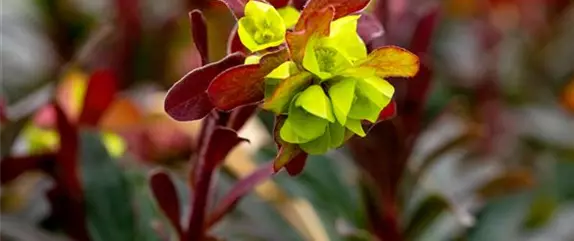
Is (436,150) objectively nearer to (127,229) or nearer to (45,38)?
(127,229)

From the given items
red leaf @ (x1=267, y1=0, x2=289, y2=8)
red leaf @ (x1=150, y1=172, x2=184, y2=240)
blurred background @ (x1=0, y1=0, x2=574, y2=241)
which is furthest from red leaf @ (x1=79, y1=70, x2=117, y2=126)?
red leaf @ (x1=267, y1=0, x2=289, y2=8)

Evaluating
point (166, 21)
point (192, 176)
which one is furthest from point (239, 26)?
point (166, 21)

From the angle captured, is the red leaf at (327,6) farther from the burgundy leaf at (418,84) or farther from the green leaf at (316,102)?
the burgundy leaf at (418,84)

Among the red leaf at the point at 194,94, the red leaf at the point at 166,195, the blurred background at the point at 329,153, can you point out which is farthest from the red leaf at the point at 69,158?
the red leaf at the point at 194,94

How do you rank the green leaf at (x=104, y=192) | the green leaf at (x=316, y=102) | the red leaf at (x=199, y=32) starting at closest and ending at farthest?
1. the green leaf at (x=316, y=102)
2. the red leaf at (x=199, y=32)
3. the green leaf at (x=104, y=192)

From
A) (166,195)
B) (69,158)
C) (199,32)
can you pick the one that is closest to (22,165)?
(69,158)

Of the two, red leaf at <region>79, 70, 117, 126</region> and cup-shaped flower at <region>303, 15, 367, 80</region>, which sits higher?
cup-shaped flower at <region>303, 15, 367, 80</region>

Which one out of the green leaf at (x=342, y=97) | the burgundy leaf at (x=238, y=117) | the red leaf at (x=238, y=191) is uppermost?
the green leaf at (x=342, y=97)

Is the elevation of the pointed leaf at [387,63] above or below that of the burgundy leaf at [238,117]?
above

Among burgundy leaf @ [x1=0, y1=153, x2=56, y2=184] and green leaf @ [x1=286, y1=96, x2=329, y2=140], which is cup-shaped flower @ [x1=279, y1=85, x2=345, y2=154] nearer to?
green leaf @ [x1=286, y1=96, x2=329, y2=140]
